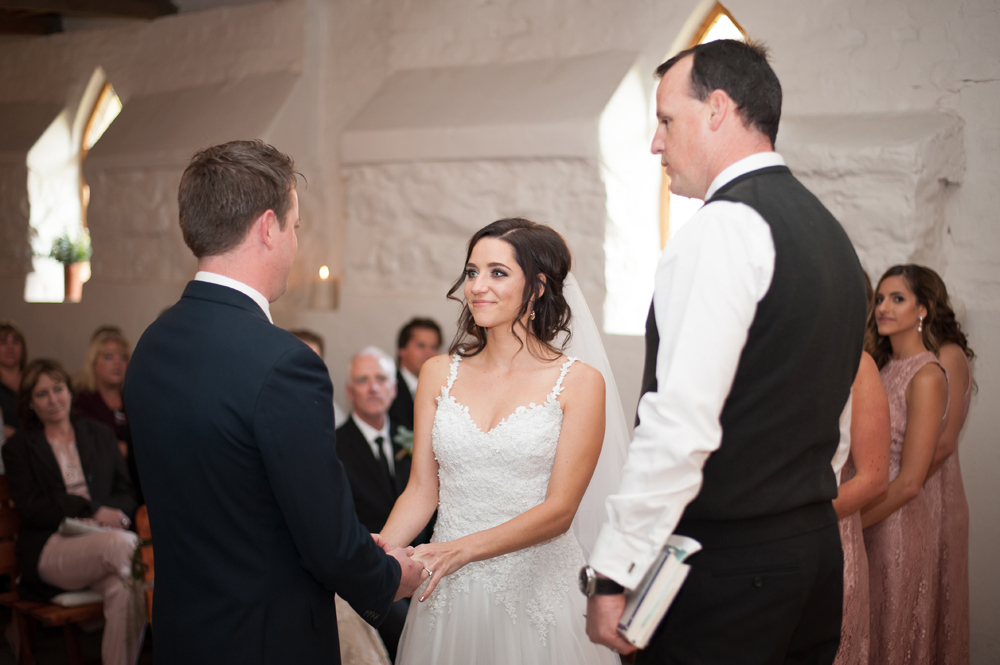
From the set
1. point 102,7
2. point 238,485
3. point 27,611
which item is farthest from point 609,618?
point 102,7

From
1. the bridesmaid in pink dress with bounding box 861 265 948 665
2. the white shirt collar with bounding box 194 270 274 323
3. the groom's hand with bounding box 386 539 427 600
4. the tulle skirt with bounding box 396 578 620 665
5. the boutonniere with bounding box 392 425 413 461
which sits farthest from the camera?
the boutonniere with bounding box 392 425 413 461

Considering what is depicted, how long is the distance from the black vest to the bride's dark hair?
3.07 feet

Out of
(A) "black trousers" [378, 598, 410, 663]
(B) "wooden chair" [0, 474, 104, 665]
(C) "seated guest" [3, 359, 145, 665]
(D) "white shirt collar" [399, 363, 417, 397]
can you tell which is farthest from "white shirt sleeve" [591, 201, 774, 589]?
(D) "white shirt collar" [399, 363, 417, 397]

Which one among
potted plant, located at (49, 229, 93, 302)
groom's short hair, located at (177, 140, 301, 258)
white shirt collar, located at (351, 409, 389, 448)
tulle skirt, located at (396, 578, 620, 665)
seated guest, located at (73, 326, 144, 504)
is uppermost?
potted plant, located at (49, 229, 93, 302)

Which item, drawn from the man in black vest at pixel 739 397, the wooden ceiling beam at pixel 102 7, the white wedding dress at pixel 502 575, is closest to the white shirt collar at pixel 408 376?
the white wedding dress at pixel 502 575

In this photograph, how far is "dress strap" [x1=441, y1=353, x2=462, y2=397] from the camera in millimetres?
2404

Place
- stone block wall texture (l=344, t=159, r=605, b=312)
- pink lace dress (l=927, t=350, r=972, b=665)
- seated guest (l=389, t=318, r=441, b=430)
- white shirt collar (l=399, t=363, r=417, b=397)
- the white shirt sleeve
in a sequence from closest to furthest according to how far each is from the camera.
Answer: the white shirt sleeve
pink lace dress (l=927, t=350, r=972, b=665)
stone block wall texture (l=344, t=159, r=605, b=312)
seated guest (l=389, t=318, r=441, b=430)
white shirt collar (l=399, t=363, r=417, b=397)

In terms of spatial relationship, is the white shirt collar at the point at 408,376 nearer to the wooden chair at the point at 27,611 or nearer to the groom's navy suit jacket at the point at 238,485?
the wooden chair at the point at 27,611

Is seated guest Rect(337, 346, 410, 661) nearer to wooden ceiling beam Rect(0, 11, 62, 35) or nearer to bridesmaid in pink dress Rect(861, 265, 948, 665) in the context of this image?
bridesmaid in pink dress Rect(861, 265, 948, 665)

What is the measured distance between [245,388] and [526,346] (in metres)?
1.12

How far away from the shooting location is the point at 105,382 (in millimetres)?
4934

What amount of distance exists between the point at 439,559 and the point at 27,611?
8.04ft

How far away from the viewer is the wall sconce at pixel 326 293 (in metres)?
5.49

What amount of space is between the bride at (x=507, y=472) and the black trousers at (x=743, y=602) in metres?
0.69
